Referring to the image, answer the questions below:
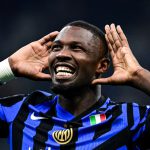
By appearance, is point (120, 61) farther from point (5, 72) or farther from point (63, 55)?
point (5, 72)

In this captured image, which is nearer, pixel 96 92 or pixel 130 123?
pixel 130 123

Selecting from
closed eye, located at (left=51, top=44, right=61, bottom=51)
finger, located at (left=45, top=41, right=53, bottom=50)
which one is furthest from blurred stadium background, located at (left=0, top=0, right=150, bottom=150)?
closed eye, located at (left=51, top=44, right=61, bottom=51)

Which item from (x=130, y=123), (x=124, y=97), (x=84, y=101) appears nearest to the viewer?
(x=130, y=123)

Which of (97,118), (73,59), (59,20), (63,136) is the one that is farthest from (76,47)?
(59,20)

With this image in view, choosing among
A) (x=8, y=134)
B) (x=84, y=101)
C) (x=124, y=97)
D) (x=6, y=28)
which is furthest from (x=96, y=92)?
(x=6, y=28)

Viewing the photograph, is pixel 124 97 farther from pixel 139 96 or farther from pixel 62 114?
pixel 62 114

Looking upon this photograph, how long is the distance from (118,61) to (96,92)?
291 millimetres

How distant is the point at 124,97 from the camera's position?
22.6 ft

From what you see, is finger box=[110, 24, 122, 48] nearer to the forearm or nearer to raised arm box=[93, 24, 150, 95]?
raised arm box=[93, 24, 150, 95]

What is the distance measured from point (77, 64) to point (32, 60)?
0.45 meters

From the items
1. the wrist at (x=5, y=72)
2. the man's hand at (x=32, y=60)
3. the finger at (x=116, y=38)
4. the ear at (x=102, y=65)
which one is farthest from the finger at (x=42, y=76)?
the finger at (x=116, y=38)

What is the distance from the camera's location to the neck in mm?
3539

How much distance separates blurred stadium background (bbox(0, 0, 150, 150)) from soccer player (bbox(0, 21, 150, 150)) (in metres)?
3.37

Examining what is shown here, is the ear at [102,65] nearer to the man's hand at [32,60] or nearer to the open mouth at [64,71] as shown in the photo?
the open mouth at [64,71]
